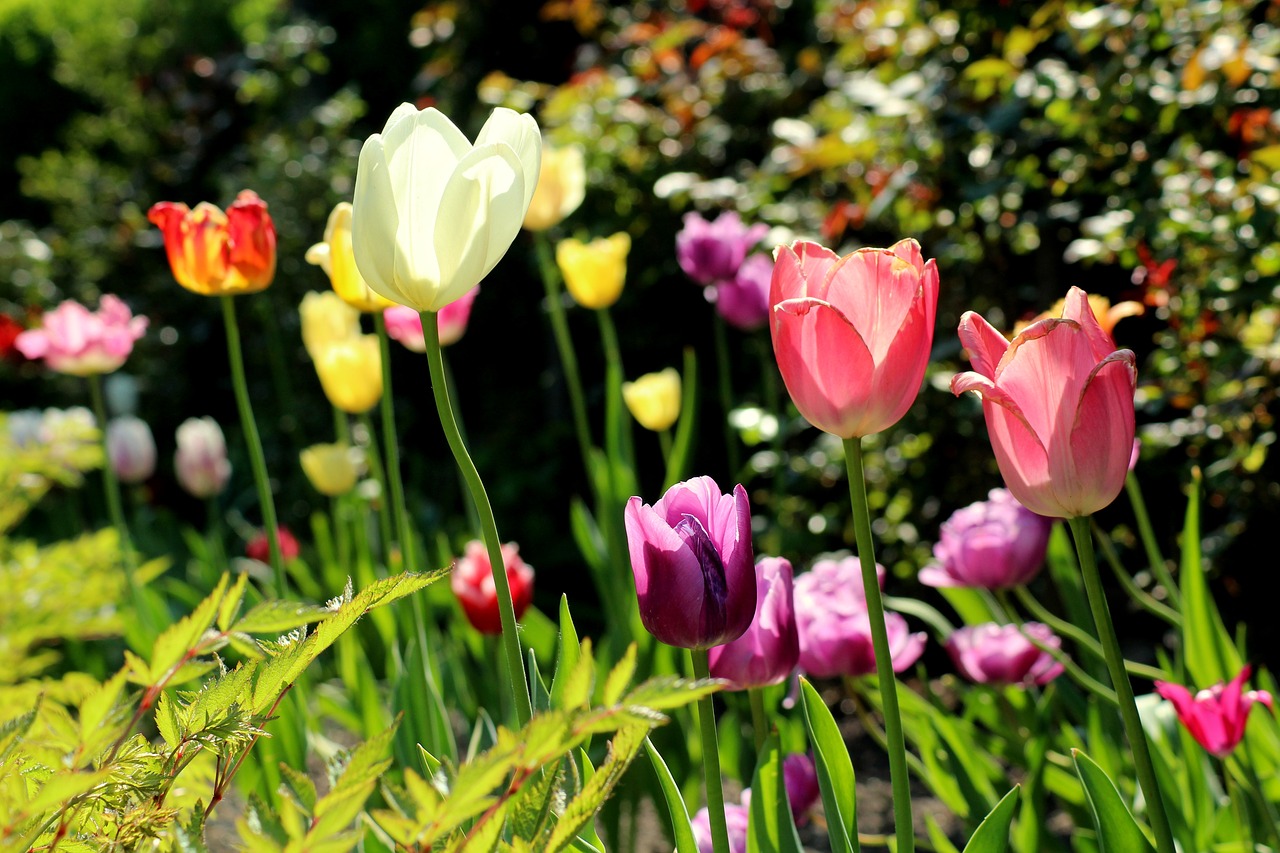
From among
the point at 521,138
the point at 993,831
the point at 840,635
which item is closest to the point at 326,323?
the point at 840,635

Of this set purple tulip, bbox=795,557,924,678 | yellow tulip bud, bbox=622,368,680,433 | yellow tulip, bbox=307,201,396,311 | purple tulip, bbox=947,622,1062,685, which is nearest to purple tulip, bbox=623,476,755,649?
purple tulip, bbox=795,557,924,678

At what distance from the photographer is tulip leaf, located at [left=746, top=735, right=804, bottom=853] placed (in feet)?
3.36

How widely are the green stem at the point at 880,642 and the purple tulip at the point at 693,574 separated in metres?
0.09

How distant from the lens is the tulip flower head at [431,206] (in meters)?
0.80

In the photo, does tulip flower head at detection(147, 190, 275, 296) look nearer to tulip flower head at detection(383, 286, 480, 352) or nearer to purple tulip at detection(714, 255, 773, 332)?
tulip flower head at detection(383, 286, 480, 352)

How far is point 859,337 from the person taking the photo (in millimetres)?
780

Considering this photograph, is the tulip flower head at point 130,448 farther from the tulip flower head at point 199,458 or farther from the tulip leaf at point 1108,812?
the tulip leaf at point 1108,812

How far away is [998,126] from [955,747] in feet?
4.05

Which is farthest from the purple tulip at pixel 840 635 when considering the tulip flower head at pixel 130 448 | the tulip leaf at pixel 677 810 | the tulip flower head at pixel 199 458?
the tulip flower head at pixel 130 448

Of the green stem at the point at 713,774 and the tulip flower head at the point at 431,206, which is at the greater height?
the tulip flower head at the point at 431,206

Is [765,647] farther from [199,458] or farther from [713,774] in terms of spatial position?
[199,458]

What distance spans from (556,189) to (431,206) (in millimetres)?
1586

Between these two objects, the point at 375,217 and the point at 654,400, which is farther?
the point at 654,400

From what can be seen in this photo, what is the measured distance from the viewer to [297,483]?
461cm
